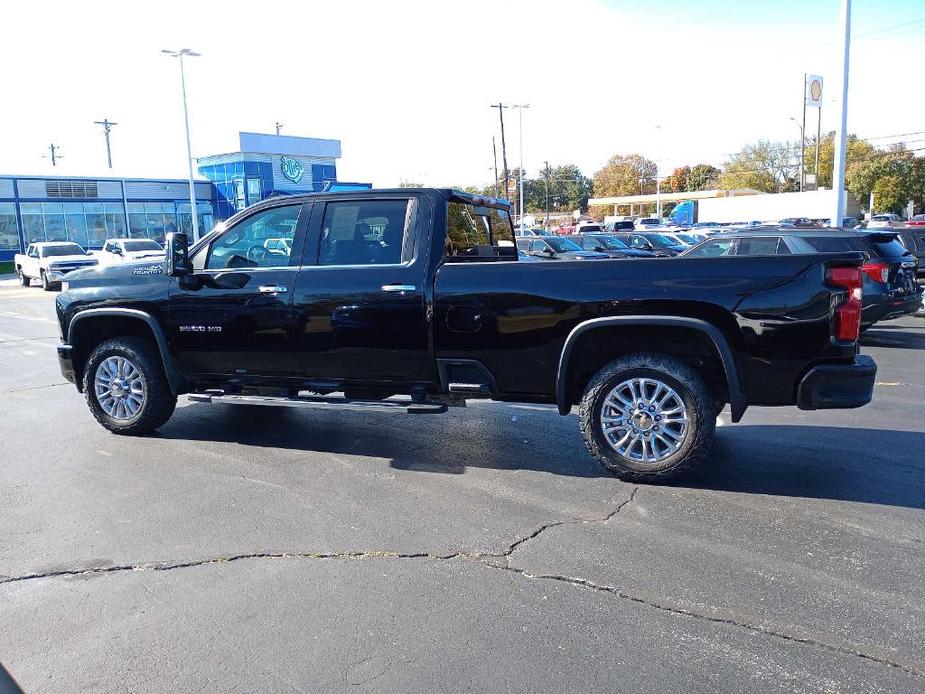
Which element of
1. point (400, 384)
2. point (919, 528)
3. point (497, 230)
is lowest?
point (919, 528)

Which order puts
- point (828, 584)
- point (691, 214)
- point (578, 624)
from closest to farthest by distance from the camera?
point (578, 624), point (828, 584), point (691, 214)

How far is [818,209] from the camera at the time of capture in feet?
Answer: 171

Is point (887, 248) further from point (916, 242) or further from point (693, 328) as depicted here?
point (916, 242)

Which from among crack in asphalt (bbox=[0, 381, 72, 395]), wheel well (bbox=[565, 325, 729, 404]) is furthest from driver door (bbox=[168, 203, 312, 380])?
crack in asphalt (bbox=[0, 381, 72, 395])

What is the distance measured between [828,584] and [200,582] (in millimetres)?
3088

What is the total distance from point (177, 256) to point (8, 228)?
4392 centimetres

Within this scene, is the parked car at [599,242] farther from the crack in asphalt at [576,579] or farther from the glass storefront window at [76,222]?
the glass storefront window at [76,222]

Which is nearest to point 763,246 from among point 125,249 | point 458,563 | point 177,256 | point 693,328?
point 693,328

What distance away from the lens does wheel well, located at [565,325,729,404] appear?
17.1 ft

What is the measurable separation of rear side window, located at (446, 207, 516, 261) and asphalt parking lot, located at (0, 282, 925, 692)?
1562 mm

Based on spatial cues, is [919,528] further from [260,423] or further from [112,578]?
[260,423]

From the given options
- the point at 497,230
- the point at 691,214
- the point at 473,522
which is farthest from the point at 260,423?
the point at 691,214

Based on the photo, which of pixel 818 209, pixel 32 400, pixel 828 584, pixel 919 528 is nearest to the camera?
pixel 828 584

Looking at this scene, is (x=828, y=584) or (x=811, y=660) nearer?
(x=811, y=660)
